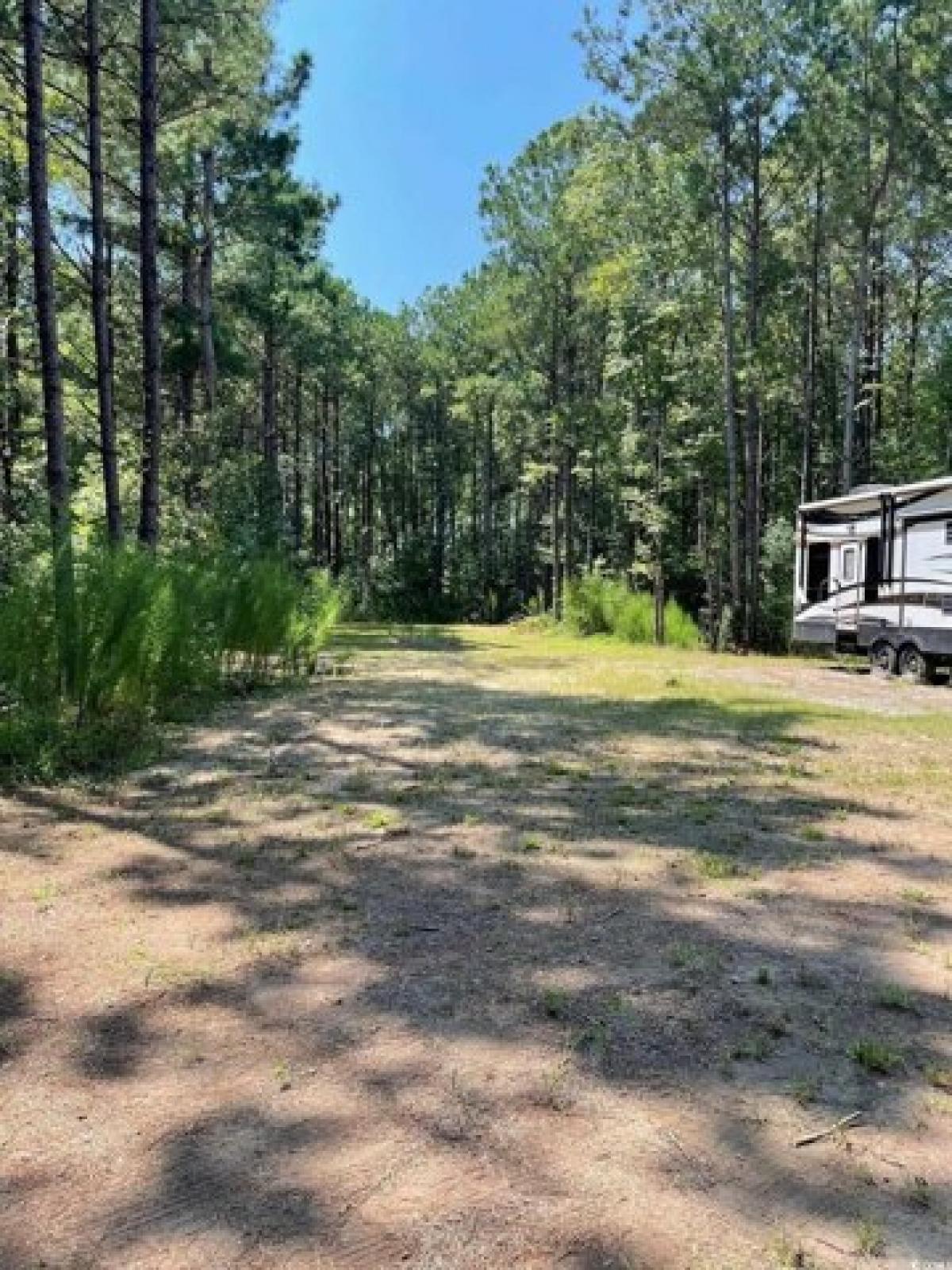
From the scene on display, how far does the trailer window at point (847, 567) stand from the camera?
46.1ft

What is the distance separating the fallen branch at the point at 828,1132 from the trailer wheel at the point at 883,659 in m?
11.6

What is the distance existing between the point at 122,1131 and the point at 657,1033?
1291 millimetres

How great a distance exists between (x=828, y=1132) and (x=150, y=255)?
11148 millimetres

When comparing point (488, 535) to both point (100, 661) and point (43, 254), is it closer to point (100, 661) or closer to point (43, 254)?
point (43, 254)

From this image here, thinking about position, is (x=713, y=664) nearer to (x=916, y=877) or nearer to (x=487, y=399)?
Result: (x=916, y=877)

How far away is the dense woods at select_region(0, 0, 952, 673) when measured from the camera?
11.4 m

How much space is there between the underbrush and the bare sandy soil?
0.69 metres

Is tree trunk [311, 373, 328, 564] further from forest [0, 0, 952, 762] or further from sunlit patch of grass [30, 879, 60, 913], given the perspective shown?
sunlit patch of grass [30, 879, 60, 913]

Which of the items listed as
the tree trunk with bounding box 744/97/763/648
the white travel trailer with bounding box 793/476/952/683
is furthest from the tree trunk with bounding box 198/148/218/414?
the white travel trailer with bounding box 793/476/952/683

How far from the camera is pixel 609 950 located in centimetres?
318

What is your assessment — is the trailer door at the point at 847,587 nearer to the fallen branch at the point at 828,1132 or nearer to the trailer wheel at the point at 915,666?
the trailer wheel at the point at 915,666

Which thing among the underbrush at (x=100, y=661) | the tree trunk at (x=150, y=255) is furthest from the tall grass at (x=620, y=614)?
the underbrush at (x=100, y=661)

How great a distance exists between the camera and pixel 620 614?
64.8ft

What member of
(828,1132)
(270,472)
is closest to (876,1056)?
(828,1132)
